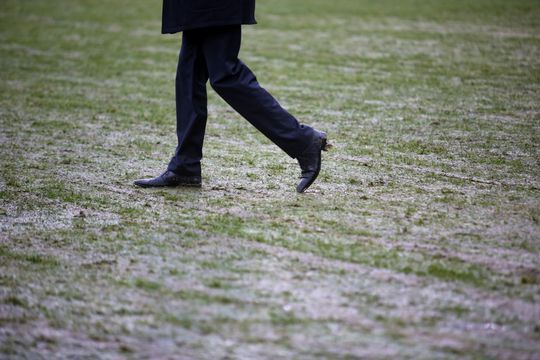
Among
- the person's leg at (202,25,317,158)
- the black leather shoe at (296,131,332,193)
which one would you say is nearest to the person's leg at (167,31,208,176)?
the person's leg at (202,25,317,158)

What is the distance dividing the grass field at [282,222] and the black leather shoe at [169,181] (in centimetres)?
8

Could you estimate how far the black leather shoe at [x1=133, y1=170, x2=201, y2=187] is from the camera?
14.9ft

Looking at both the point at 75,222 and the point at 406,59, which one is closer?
the point at 75,222

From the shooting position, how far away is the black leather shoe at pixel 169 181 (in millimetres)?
4539

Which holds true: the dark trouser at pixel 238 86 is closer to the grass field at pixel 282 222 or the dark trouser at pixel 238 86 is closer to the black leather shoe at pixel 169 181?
the grass field at pixel 282 222

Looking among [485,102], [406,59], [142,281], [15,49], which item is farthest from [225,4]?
[15,49]

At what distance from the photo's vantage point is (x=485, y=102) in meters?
6.71

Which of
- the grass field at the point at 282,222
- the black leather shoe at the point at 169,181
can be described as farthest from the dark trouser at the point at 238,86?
the black leather shoe at the point at 169,181

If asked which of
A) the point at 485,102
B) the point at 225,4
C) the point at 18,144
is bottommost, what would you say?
the point at 18,144

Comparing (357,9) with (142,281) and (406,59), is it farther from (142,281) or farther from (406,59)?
(142,281)

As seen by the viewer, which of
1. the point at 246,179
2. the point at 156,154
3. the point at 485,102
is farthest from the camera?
the point at 485,102

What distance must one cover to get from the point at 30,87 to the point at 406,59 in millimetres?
3863

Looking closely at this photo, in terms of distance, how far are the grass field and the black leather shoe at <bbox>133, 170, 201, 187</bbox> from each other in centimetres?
8

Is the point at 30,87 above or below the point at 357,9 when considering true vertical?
below
